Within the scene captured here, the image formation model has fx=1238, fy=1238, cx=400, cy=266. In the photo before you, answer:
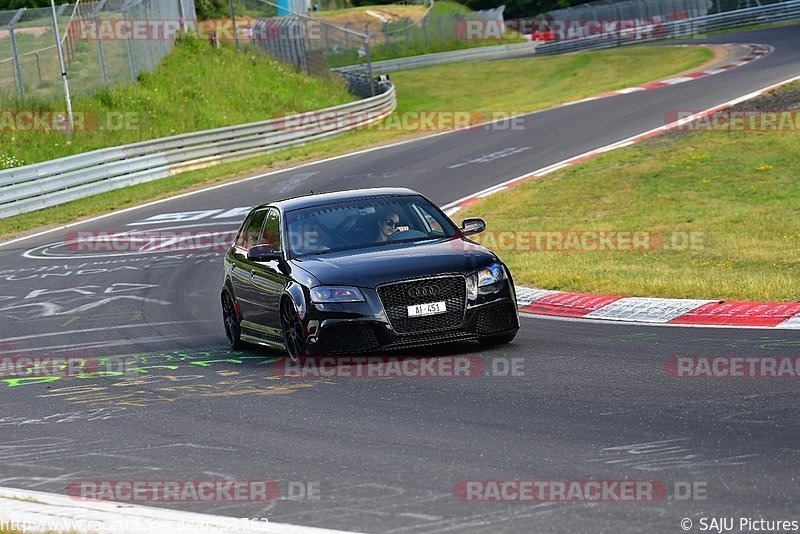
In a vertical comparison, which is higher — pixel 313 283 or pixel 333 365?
pixel 313 283

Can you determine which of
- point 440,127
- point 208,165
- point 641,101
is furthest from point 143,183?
point 641,101

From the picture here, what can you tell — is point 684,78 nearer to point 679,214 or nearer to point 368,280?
point 679,214

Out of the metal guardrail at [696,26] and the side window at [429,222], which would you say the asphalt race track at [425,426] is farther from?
the metal guardrail at [696,26]

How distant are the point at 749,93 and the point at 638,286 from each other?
2128cm

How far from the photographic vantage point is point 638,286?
13367 millimetres

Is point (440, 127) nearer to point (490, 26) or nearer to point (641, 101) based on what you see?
point (641, 101)

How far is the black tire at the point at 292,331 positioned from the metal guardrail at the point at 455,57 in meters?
55.3

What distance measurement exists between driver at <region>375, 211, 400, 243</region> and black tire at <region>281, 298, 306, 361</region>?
3.56 feet

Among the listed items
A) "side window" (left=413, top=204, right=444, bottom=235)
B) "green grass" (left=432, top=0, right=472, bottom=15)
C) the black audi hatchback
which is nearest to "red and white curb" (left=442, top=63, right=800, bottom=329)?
the black audi hatchback

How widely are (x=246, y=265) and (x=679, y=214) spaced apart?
388 inches

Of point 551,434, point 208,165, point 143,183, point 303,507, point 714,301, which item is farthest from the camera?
point 208,165

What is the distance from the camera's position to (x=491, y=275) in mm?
10578

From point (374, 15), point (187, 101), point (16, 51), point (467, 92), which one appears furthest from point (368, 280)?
point (374, 15)

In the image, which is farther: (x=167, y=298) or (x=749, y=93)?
(x=749, y=93)
